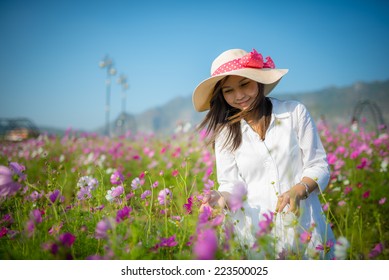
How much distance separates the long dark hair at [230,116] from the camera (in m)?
1.33

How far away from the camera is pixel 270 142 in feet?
4.20

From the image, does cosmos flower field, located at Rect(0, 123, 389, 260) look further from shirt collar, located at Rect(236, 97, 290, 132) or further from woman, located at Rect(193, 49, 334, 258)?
shirt collar, located at Rect(236, 97, 290, 132)

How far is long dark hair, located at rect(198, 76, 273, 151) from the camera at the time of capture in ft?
4.37

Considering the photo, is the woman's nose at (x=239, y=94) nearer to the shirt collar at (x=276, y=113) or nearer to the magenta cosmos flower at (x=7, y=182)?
the shirt collar at (x=276, y=113)

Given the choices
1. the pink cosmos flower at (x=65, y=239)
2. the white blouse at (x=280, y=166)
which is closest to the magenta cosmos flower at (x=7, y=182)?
the pink cosmos flower at (x=65, y=239)

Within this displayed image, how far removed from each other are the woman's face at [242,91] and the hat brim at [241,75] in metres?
0.05

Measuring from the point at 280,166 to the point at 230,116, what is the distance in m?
0.36

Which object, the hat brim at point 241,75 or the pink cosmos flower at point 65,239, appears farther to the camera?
the hat brim at point 241,75

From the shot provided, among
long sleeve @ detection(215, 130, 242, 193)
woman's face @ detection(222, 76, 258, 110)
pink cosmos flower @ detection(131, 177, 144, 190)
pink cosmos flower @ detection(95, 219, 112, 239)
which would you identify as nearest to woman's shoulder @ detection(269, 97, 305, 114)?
woman's face @ detection(222, 76, 258, 110)

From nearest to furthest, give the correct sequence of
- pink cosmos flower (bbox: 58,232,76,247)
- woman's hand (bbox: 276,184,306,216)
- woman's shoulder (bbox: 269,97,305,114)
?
pink cosmos flower (bbox: 58,232,76,247) → woman's hand (bbox: 276,184,306,216) → woman's shoulder (bbox: 269,97,305,114)

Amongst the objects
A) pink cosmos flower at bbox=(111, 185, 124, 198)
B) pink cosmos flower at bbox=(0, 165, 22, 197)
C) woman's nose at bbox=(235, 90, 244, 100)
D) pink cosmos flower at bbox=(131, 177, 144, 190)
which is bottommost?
pink cosmos flower at bbox=(111, 185, 124, 198)

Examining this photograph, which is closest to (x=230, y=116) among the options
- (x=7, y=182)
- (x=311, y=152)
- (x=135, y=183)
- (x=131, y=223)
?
(x=311, y=152)

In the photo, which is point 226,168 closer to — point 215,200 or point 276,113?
point 215,200
